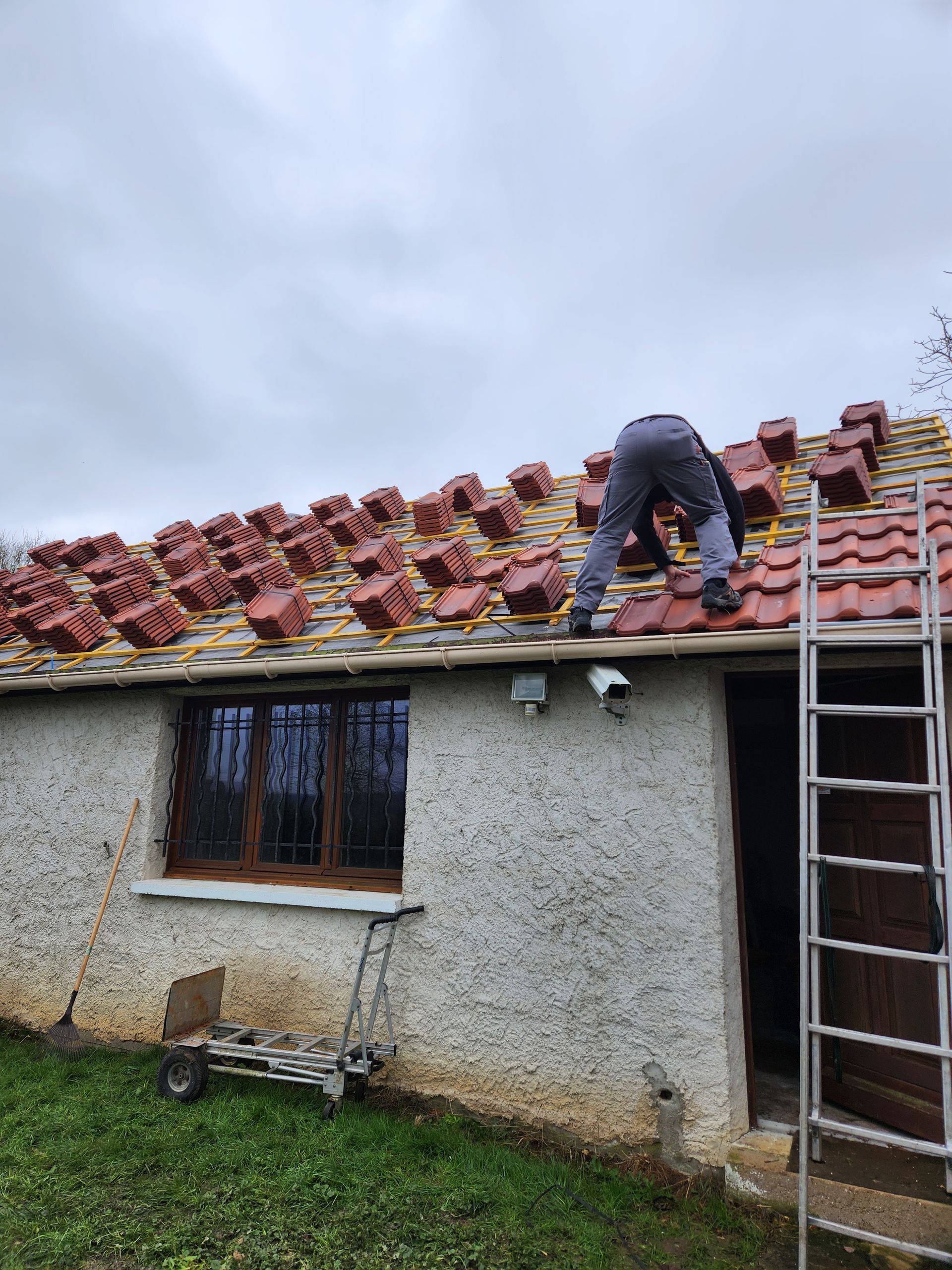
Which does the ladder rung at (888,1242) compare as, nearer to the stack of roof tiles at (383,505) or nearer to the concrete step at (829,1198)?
the concrete step at (829,1198)

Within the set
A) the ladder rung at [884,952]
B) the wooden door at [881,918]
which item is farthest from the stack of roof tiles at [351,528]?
the ladder rung at [884,952]

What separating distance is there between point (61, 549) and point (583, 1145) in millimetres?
9318

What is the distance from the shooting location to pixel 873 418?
704 cm

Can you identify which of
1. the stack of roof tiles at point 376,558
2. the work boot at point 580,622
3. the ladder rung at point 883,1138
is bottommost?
the ladder rung at point 883,1138

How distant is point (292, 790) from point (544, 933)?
2286mm

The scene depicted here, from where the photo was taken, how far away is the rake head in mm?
5461

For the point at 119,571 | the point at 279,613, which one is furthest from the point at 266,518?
the point at 279,613

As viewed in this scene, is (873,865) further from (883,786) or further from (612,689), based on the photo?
(612,689)

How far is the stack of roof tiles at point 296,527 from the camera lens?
8.21 m

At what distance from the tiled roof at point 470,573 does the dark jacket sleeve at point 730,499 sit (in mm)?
192

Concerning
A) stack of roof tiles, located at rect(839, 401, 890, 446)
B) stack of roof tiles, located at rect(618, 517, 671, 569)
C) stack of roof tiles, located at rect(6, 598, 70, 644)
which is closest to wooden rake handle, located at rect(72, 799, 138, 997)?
stack of roof tiles, located at rect(6, 598, 70, 644)

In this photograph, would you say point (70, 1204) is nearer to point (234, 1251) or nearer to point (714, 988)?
point (234, 1251)

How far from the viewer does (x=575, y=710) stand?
4.71 metres

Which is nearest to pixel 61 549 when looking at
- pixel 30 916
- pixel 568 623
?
pixel 30 916
